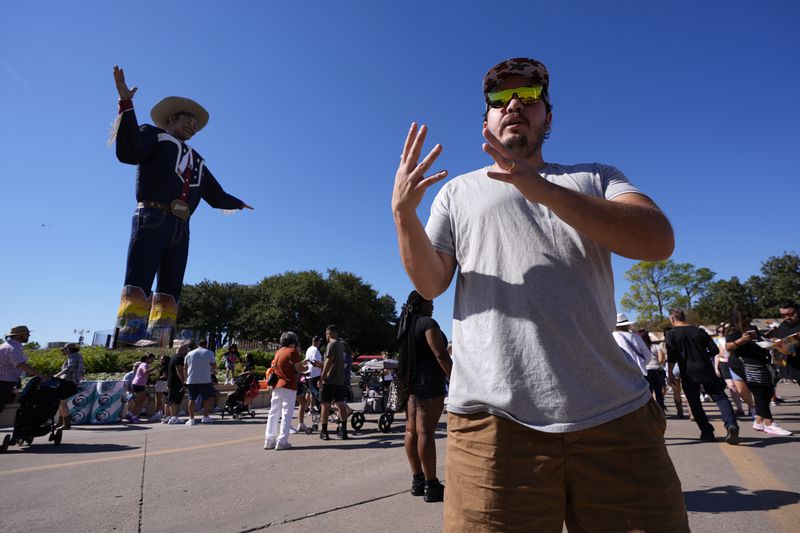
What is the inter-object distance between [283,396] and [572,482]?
6.38 meters

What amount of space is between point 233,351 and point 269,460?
13.0 m

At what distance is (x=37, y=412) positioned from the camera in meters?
6.90

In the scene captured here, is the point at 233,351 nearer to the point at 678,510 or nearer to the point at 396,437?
the point at 396,437

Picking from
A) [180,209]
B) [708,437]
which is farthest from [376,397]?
[180,209]

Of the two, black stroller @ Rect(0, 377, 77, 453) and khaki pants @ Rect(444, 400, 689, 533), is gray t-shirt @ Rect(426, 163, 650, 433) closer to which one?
khaki pants @ Rect(444, 400, 689, 533)

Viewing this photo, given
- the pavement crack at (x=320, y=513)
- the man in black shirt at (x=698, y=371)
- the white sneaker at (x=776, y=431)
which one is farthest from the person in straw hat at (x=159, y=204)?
the white sneaker at (x=776, y=431)

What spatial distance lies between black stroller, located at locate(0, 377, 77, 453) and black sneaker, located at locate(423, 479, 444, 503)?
6834 mm

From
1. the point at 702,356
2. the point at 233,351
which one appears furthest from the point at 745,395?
the point at 233,351

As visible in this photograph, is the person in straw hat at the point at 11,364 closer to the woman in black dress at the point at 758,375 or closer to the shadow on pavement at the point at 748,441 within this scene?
the shadow on pavement at the point at 748,441

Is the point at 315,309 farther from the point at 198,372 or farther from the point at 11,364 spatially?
the point at 11,364

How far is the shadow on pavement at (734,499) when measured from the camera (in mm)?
3392

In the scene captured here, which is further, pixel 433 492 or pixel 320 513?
pixel 433 492

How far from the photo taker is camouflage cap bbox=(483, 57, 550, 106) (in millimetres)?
1675

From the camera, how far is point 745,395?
26.3ft
